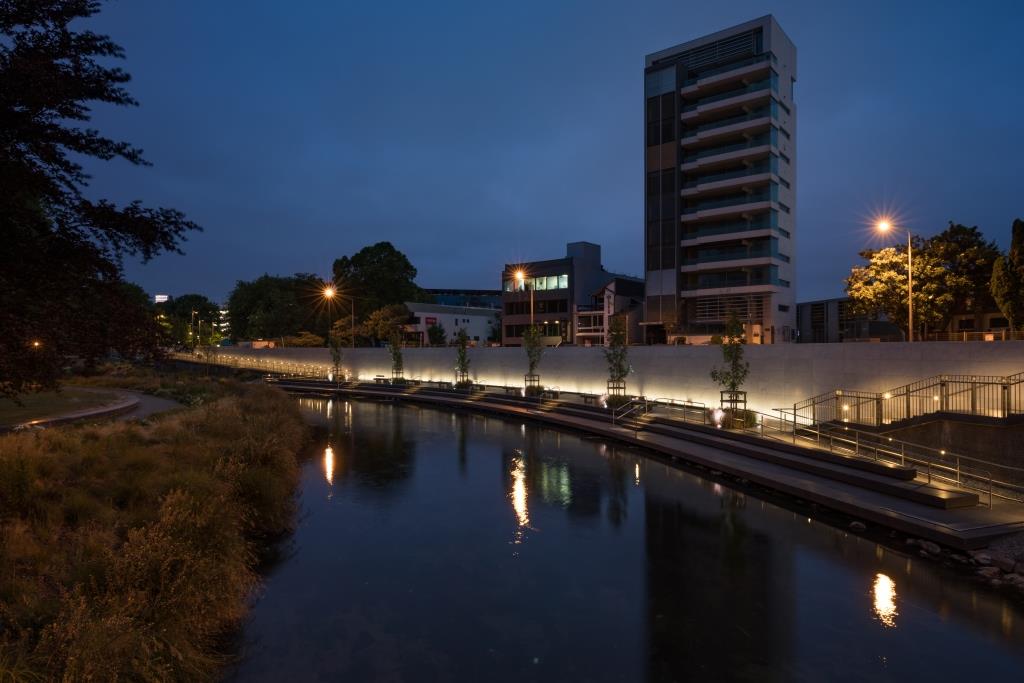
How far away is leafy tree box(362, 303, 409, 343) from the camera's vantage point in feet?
215

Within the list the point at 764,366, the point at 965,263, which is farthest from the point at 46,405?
the point at 965,263

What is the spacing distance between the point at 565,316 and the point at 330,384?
31.3 m

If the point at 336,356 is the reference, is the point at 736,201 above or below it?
above

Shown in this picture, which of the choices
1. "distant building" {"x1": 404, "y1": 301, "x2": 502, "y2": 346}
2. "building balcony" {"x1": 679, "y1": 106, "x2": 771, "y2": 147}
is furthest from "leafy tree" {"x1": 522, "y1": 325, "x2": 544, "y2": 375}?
"distant building" {"x1": 404, "y1": 301, "x2": 502, "y2": 346}

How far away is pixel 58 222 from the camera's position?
762 cm

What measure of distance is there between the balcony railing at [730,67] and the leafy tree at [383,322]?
40679mm

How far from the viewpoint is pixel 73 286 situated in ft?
24.3

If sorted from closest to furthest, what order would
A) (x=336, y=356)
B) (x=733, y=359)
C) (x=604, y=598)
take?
(x=604, y=598), (x=733, y=359), (x=336, y=356)

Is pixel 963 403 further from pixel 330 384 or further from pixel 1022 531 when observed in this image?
pixel 330 384

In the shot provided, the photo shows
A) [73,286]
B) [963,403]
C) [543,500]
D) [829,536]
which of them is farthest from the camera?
[963,403]

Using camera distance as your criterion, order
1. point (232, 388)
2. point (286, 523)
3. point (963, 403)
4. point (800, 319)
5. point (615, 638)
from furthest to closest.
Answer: point (800, 319)
point (232, 388)
point (963, 403)
point (286, 523)
point (615, 638)

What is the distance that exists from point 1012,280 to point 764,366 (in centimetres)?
1354

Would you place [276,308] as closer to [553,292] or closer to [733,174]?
[553,292]

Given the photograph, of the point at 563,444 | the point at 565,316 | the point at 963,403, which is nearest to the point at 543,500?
the point at 563,444
